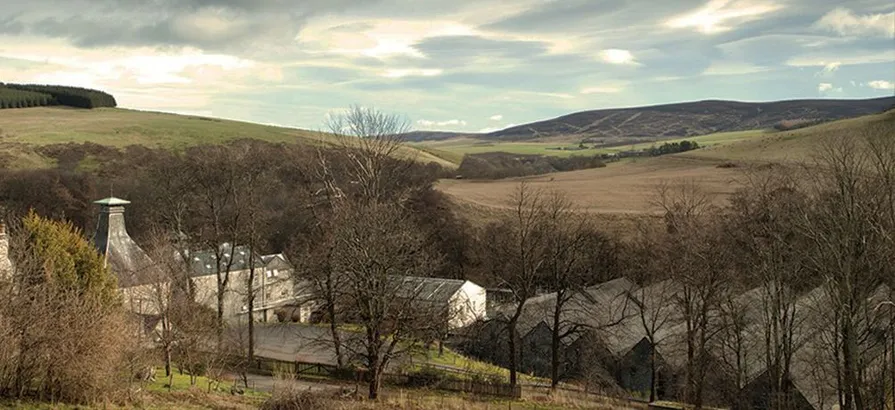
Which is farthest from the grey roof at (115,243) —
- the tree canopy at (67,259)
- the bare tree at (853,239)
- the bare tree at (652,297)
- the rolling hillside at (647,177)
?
the rolling hillside at (647,177)

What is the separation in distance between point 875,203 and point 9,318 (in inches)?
979

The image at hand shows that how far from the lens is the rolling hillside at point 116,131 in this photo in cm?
9069

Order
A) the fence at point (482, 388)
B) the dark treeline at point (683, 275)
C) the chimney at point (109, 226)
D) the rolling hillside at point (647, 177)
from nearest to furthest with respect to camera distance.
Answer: the dark treeline at point (683, 275), the fence at point (482, 388), the chimney at point (109, 226), the rolling hillside at point (647, 177)

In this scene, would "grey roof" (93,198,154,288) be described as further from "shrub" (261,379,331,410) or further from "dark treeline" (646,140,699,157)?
"dark treeline" (646,140,699,157)

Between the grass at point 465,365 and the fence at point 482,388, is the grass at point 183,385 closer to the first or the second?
the fence at point 482,388

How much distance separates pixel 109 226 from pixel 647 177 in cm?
6339

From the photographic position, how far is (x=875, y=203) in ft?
70.3

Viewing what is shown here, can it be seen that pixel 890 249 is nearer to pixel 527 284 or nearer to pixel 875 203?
pixel 875 203

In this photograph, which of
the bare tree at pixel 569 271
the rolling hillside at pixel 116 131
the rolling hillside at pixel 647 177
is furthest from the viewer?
the rolling hillside at pixel 116 131

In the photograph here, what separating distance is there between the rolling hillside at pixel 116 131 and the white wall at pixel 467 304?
37818mm

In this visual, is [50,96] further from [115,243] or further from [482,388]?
[482,388]

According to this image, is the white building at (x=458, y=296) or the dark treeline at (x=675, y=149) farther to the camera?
the dark treeline at (x=675, y=149)

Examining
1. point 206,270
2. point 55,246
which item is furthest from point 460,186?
point 55,246

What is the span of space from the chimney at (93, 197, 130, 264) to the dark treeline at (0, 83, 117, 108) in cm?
9781
